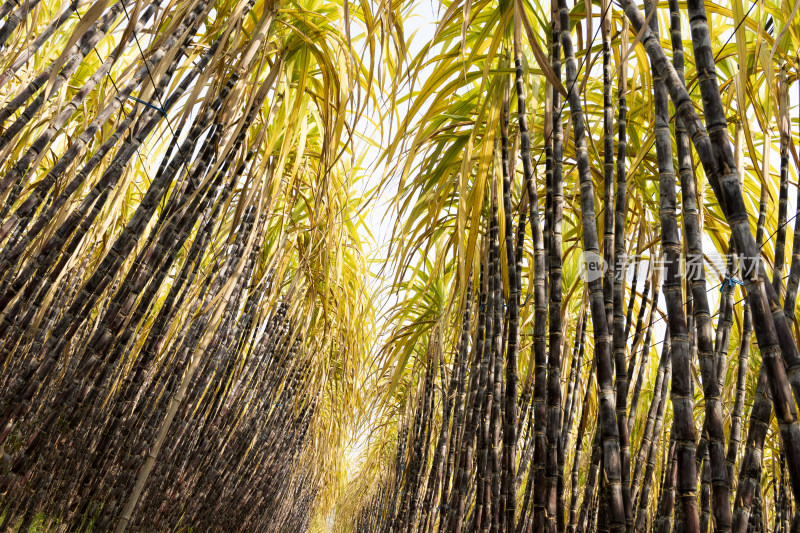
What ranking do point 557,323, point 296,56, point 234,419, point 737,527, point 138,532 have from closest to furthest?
1. point 557,323
2. point 737,527
3. point 296,56
4. point 138,532
5. point 234,419

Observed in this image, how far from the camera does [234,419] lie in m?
3.59

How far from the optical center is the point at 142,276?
157 centimetres

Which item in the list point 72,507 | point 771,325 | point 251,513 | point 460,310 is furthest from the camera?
point 251,513

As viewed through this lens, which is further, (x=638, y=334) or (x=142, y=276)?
(x=638, y=334)

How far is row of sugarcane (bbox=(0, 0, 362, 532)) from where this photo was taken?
1500 mm

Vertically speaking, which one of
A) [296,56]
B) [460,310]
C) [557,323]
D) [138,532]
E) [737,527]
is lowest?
[138,532]

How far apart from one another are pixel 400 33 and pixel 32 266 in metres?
1.21

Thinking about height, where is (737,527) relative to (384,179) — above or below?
below

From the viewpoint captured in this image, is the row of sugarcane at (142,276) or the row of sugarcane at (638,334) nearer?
the row of sugarcane at (638,334)

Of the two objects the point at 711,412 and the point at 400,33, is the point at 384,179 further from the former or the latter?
the point at 711,412

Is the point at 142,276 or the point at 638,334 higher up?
the point at 638,334

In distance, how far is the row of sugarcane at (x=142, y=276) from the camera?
1500 mm

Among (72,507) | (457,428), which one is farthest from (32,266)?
(457,428)

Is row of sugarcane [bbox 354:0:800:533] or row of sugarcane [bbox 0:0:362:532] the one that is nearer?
row of sugarcane [bbox 354:0:800:533]
